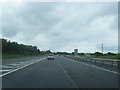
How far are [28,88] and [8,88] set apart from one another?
98cm

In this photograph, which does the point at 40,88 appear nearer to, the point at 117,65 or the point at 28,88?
the point at 28,88

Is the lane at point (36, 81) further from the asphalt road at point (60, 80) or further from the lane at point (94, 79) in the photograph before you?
the lane at point (94, 79)

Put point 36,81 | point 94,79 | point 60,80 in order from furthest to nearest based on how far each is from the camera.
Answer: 1. point 94,79
2. point 60,80
3. point 36,81

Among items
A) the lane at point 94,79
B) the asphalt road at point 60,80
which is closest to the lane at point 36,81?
the asphalt road at point 60,80

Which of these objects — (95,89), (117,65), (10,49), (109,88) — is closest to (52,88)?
(95,89)

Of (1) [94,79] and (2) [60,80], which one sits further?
(1) [94,79]

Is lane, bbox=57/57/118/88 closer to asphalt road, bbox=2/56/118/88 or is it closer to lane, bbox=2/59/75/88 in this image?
asphalt road, bbox=2/56/118/88

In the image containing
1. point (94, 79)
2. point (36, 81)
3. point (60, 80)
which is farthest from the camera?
point (94, 79)

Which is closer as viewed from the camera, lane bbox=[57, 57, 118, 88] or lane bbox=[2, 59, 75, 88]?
lane bbox=[2, 59, 75, 88]

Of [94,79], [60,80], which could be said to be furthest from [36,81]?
[94,79]

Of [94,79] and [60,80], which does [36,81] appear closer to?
[60,80]

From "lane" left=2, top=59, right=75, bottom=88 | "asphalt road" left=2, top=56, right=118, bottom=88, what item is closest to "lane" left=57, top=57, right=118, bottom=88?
"asphalt road" left=2, top=56, right=118, bottom=88

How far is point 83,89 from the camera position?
1036 centimetres

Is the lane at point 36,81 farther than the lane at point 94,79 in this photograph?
No
